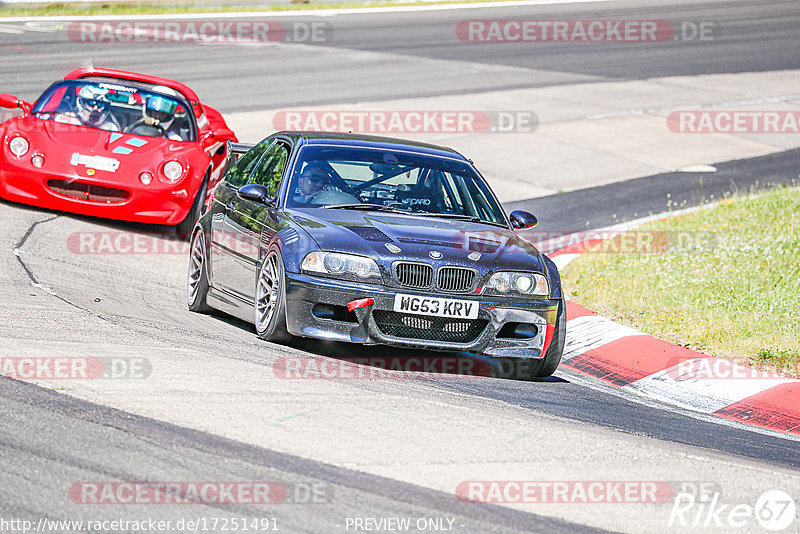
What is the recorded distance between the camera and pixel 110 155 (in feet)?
36.7

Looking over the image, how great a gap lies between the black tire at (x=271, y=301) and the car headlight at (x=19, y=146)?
4442mm

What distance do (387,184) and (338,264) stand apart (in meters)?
1.32

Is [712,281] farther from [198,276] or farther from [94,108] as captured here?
[94,108]

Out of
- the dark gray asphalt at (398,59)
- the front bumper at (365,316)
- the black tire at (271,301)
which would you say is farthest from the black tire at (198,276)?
A: the dark gray asphalt at (398,59)

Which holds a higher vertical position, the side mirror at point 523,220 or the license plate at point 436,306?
the side mirror at point 523,220

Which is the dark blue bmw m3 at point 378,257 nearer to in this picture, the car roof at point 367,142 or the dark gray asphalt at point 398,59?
the car roof at point 367,142

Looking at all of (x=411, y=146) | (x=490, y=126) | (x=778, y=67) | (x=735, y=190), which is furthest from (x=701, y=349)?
(x=778, y=67)

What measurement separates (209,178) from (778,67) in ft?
58.3

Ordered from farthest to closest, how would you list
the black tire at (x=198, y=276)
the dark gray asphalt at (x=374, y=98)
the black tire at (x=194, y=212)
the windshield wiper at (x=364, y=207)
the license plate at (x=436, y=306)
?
the black tire at (x=194, y=212)
the black tire at (x=198, y=276)
the windshield wiper at (x=364, y=207)
the license plate at (x=436, y=306)
the dark gray asphalt at (x=374, y=98)

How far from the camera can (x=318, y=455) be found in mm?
5020

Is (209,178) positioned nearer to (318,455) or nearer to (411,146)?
(411,146)

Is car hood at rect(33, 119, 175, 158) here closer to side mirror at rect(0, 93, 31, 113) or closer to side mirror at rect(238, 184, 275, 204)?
side mirror at rect(0, 93, 31, 113)

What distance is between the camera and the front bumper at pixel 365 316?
275 inches

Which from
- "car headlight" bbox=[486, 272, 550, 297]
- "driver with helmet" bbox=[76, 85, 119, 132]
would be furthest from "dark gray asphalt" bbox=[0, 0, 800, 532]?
"driver with helmet" bbox=[76, 85, 119, 132]
